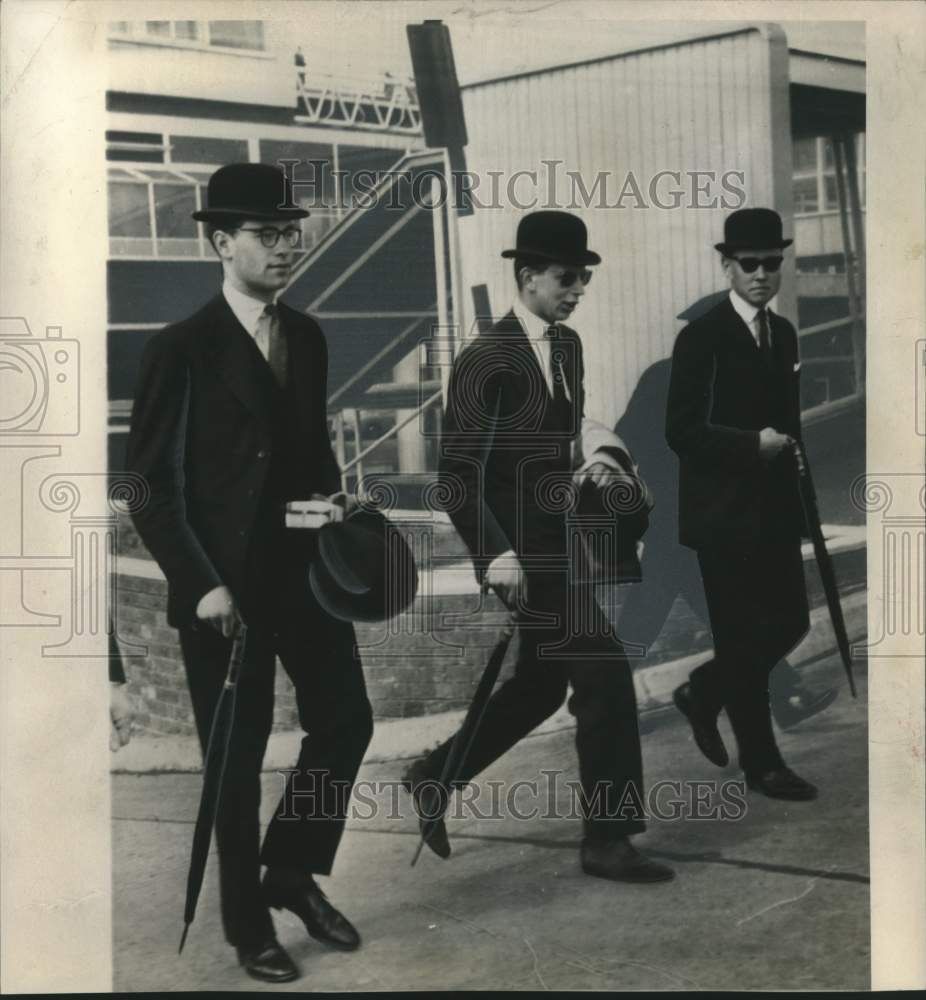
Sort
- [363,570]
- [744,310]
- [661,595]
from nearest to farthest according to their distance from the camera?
[363,570], [661,595], [744,310]

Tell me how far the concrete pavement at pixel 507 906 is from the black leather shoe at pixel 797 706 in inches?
18.6

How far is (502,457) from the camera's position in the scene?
500 centimetres

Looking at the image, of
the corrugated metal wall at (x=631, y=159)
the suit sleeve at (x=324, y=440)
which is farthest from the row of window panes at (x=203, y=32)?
the suit sleeve at (x=324, y=440)

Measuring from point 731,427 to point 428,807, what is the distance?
1922 millimetres

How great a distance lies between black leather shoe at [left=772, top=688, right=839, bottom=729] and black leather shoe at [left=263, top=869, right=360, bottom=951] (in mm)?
1882

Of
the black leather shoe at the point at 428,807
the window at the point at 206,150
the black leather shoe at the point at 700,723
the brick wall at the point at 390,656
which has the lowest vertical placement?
the black leather shoe at the point at 428,807

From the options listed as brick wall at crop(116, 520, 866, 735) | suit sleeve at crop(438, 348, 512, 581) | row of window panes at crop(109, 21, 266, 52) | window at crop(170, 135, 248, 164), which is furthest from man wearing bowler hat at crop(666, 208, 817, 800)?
row of window panes at crop(109, 21, 266, 52)

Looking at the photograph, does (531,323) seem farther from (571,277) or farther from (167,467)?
(167,467)

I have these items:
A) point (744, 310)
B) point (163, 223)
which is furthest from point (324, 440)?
point (744, 310)

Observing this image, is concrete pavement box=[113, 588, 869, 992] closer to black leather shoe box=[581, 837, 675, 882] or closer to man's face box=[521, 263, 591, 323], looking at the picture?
black leather shoe box=[581, 837, 675, 882]

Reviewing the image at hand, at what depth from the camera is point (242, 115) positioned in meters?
5.01

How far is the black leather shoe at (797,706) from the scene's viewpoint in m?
5.13

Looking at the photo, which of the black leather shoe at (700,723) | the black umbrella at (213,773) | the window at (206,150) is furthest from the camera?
the black leather shoe at (700,723)

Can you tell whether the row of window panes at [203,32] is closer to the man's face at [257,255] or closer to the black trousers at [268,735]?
the man's face at [257,255]
